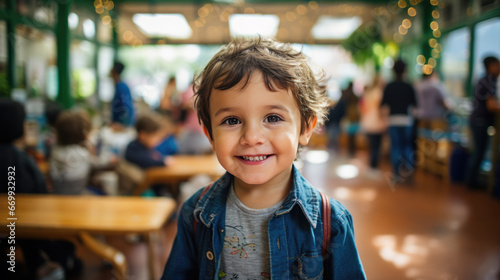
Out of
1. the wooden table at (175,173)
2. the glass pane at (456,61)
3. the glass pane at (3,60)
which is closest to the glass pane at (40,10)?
the glass pane at (3,60)

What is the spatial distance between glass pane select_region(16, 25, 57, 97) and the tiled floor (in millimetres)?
2061

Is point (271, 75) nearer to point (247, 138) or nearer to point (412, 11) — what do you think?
point (247, 138)

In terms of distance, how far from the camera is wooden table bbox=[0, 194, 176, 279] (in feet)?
4.98

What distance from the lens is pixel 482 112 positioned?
3.94m

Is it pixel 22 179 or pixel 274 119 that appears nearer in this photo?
pixel 274 119

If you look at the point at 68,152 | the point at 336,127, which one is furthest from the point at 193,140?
the point at 336,127

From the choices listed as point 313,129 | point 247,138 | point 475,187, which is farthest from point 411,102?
point 247,138

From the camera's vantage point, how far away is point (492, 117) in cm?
393

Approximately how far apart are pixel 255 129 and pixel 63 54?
5.28 meters

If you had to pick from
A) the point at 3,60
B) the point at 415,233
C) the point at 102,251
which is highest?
the point at 3,60

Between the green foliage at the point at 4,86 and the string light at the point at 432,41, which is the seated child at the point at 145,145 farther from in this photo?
the string light at the point at 432,41

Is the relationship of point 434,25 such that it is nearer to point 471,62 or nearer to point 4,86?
point 471,62

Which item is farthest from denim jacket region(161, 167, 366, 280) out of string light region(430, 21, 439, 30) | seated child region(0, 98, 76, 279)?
string light region(430, 21, 439, 30)

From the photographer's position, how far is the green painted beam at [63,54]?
4.90 meters
